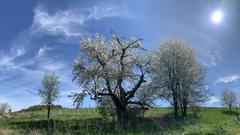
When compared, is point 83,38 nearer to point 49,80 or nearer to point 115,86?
point 115,86

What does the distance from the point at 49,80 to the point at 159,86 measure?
2525 cm

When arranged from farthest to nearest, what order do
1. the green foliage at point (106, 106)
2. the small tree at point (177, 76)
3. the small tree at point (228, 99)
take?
the small tree at point (228, 99), the small tree at point (177, 76), the green foliage at point (106, 106)

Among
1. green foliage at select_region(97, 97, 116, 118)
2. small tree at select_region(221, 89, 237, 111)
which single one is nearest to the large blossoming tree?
green foliage at select_region(97, 97, 116, 118)

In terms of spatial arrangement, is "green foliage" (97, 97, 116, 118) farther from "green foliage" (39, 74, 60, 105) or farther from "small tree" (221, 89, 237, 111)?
"small tree" (221, 89, 237, 111)

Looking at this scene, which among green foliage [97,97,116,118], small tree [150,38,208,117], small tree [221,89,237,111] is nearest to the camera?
green foliage [97,97,116,118]

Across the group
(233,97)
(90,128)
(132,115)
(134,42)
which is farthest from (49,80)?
(90,128)

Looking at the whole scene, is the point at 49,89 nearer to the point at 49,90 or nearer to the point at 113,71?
the point at 49,90

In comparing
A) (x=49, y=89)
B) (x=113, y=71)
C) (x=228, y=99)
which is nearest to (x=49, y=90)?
(x=49, y=89)

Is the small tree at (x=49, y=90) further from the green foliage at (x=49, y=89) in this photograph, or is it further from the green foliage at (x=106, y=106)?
the green foliage at (x=106, y=106)

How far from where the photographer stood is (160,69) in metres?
58.1

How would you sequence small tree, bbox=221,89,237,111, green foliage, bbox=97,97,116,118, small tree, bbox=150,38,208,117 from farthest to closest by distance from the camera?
small tree, bbox=221,89,237,111, small tree, bbox=150,38,208,117, green foliage, bbox=97,97,116,118

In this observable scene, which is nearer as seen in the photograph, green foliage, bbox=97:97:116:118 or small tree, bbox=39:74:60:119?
green foliage, bbox=97:97:116:118

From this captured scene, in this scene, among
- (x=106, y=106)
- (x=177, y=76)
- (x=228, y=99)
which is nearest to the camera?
(x=106, y=106)

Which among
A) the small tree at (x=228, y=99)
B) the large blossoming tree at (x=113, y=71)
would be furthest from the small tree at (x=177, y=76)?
the small tree at (x=228, y=99)
